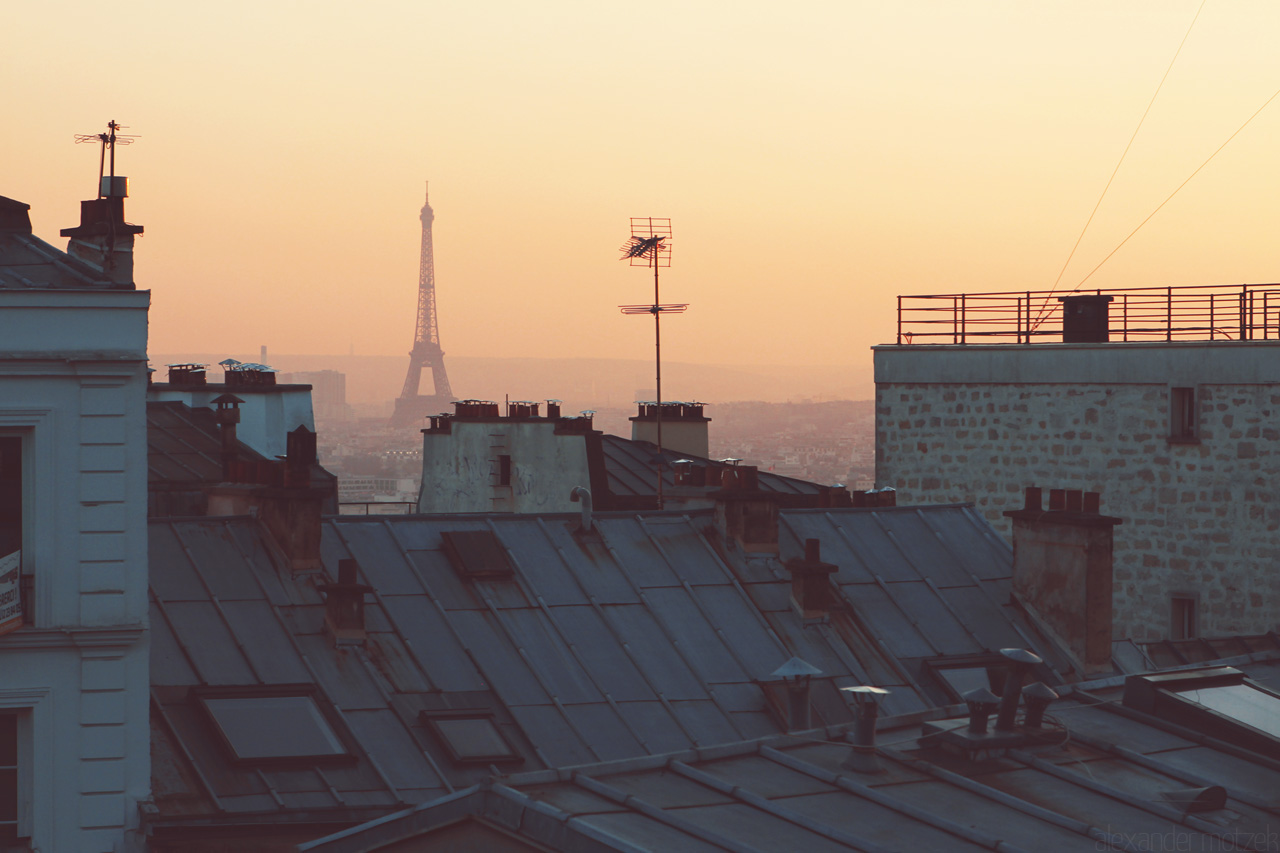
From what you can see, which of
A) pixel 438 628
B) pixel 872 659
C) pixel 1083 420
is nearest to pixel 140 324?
pixel 438 628

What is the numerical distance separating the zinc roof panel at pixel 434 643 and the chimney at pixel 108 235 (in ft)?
19.5

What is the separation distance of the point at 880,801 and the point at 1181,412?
20476mm

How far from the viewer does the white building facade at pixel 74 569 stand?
1781cm

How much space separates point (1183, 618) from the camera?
3250cm

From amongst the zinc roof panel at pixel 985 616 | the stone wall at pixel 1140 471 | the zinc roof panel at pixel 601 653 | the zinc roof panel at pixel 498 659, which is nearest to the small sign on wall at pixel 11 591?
the zinc roof panel at pixel 498 659

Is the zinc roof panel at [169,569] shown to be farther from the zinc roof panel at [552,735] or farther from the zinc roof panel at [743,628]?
the zinc roof panel at [743,628]

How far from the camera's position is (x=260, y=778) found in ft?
61.8

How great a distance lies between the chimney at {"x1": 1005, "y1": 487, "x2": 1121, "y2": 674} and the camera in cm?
2559

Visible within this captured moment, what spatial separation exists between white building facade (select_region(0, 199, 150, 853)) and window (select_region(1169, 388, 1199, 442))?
2130 cm

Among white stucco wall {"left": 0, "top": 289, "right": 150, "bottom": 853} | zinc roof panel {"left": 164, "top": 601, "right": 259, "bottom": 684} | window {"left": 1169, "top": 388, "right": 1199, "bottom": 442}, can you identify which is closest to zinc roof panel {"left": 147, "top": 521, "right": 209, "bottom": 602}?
zinc roof panel {"left": 164, "top": 601, "right": 259, "bottom": 684}

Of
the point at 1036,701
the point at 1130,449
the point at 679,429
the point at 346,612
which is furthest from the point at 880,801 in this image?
the point at 679,429

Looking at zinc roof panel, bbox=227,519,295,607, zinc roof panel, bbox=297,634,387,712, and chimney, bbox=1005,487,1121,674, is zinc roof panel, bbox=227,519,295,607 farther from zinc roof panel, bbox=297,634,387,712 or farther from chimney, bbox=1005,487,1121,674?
chimney, bbox=1005,487,1121,674

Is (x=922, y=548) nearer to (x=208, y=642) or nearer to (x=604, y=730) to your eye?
(x=604, y=730)

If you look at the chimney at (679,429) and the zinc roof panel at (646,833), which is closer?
the zinc roof panel at (646,833)
